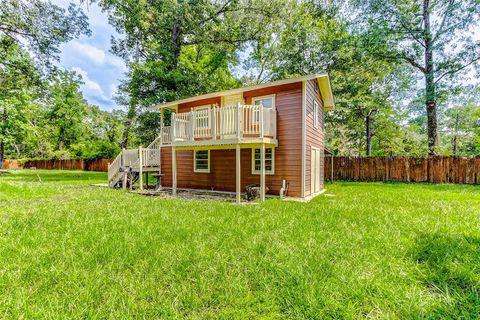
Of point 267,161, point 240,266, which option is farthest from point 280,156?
point 240,266

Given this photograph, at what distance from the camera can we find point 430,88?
15328 mm

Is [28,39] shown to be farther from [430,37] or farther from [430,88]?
[430,88]

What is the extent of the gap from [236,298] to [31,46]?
20387 mm

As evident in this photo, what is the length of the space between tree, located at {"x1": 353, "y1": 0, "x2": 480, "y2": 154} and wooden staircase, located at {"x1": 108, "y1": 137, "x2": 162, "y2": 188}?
53.5ft

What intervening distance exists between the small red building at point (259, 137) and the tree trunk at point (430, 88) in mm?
9191

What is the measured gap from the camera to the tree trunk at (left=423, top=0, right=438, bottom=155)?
1518 cm

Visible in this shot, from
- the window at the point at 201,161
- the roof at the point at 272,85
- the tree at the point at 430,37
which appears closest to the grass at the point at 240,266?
the roof at the point at 272,85

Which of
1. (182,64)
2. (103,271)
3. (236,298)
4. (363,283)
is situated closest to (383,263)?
(363,283)

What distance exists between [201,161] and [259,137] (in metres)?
4.14

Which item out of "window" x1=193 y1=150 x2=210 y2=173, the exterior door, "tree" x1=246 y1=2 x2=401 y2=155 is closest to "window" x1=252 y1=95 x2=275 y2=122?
the exterior door

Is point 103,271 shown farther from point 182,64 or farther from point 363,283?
point 182,64

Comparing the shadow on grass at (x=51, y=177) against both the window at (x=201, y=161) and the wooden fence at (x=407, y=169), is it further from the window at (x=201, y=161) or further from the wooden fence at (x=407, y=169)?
the wooden fence at (x=407, y=169)

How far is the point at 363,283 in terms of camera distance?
2680 mm

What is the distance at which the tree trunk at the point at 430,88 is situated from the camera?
1518 centimetres
